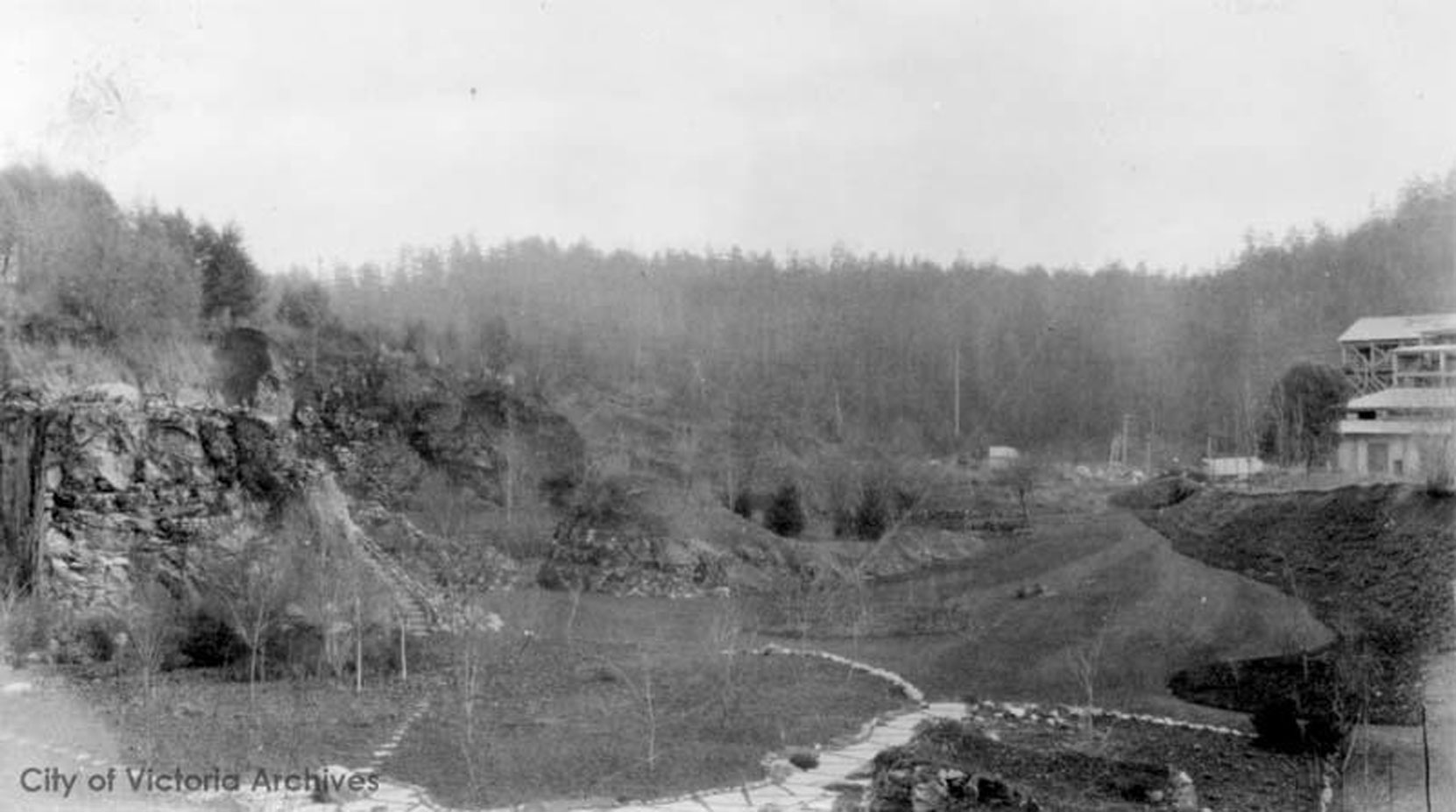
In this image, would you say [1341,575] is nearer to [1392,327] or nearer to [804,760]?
[1392,327]

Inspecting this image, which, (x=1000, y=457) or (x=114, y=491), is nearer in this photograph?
(x=114, y=491)

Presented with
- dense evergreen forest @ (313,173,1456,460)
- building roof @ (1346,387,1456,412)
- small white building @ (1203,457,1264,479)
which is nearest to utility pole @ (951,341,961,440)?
dense evergreen forest @ (313,173,1456,460)

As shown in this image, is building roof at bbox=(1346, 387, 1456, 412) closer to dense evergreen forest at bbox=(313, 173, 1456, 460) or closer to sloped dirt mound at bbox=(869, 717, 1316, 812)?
dense evergreen forest at bbox=(313, 173, 1456, 460)

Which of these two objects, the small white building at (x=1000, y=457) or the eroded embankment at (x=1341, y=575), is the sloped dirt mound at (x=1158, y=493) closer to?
the eroded embankment at (x=1341, y=575)

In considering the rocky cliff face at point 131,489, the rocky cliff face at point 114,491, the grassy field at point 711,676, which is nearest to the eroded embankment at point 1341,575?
the grassy field at point 711,676

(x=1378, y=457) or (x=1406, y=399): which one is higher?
(x=1406, y=399)

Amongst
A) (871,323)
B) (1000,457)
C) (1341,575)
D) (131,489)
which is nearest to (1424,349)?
(1341,575)
